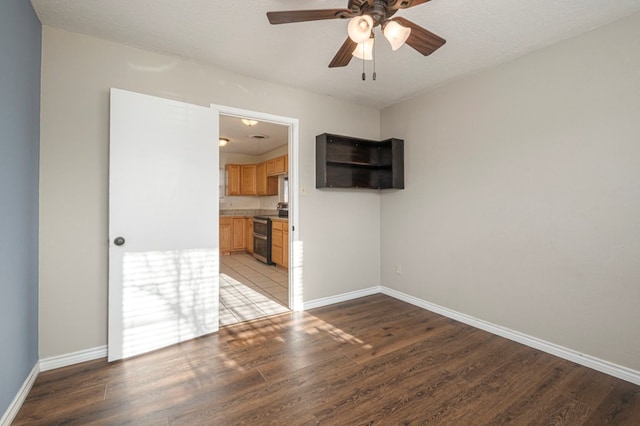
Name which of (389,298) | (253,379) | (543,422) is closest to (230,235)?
(389,298)

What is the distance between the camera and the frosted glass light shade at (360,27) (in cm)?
145

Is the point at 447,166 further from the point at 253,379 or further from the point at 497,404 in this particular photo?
the point at 253,379

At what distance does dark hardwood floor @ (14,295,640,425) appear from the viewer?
159 centimetres

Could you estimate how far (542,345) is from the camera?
2.32 meters

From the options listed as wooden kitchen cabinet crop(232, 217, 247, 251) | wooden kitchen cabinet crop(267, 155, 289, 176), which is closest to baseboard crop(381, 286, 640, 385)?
wooden kitchen cabinet crop(267, 155, 289, 176)

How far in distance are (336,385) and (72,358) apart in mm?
1968

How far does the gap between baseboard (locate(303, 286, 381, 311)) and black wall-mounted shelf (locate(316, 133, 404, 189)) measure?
135 cm

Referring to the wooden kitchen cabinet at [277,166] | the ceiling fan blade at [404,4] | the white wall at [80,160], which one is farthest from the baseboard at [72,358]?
the wooden kitchen cabinet at [277,166]

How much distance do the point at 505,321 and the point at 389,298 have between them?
131 centimetres

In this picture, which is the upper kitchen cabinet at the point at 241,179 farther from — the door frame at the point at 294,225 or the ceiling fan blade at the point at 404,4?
the ceiling fan blade at the point at 404,4

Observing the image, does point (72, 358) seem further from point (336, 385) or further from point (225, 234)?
point (225, 234)

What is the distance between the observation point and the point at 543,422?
1.56 metres

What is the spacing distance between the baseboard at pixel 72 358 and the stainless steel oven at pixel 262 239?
3395 millimetres

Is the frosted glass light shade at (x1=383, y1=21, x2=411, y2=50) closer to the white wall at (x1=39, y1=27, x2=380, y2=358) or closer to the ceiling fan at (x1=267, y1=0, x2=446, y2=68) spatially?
the ceiling fan at (x1=267, y1=0, x2=446, y2=68)
